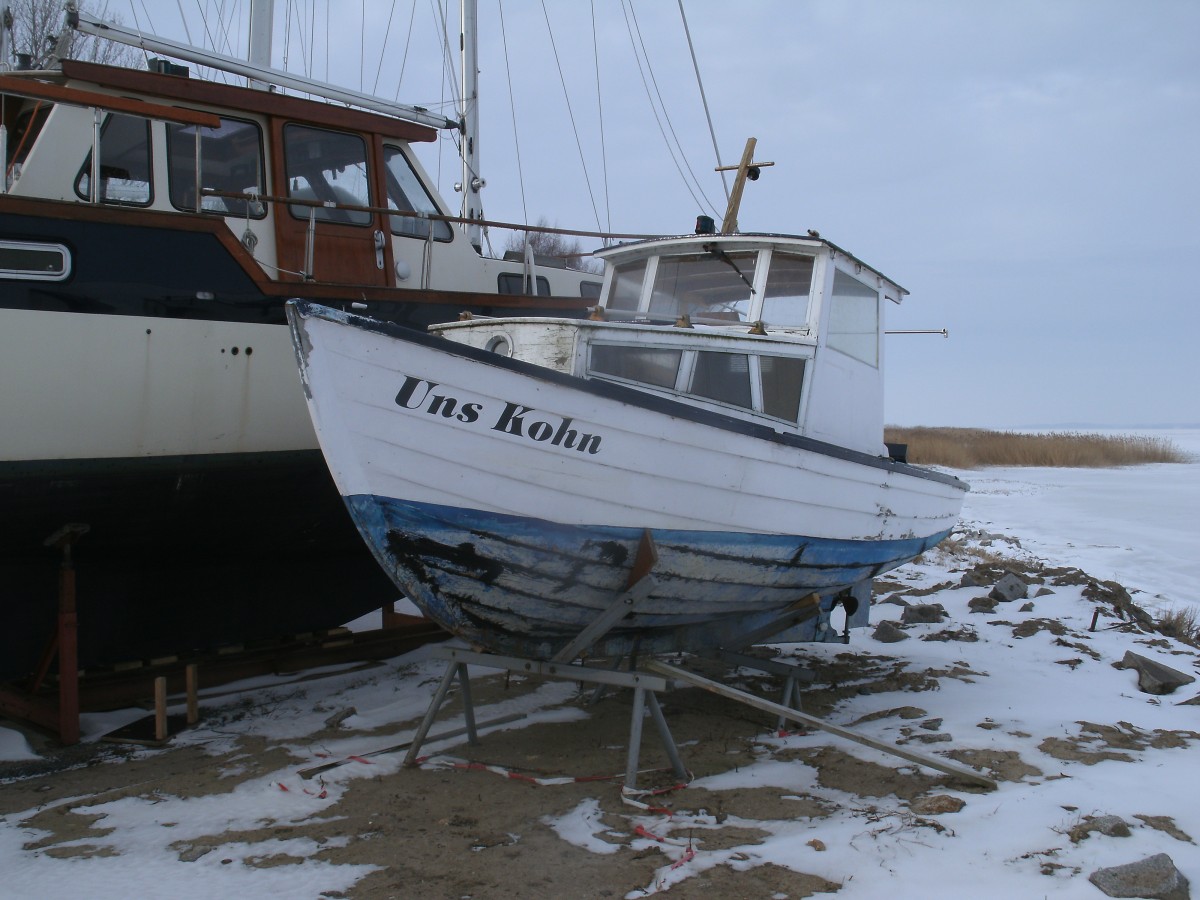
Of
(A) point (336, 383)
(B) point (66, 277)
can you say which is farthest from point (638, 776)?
(B) point (66, 277)

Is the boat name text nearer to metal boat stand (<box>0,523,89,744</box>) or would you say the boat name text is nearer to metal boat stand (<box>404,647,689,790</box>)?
metal boat stand (<box>404,647,689,790</box>)

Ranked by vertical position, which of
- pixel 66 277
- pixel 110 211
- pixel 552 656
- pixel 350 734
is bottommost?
pixel 350 734

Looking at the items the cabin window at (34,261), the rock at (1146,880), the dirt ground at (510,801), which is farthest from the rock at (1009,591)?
the cabin window at (34,261)

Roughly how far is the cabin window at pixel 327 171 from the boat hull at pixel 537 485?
3.32 metres

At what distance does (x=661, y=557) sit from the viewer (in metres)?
4.50

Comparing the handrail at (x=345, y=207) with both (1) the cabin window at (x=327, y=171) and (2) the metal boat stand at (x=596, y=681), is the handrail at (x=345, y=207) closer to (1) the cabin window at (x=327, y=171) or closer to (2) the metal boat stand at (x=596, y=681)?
(1) the cabin window at (x=327, y=171)

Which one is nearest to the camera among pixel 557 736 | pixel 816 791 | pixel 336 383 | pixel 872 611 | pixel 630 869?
pixel 630 869

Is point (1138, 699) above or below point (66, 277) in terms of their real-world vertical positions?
below

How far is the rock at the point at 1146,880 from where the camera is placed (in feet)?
10.5

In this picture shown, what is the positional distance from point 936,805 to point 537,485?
2109mm

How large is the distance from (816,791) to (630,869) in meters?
1.12

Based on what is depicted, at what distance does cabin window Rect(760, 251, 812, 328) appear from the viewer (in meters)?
5.59

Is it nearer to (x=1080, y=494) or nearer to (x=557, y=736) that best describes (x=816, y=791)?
(x=557, y=736)

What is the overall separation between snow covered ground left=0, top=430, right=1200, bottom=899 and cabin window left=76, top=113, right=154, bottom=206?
323 centimetres
